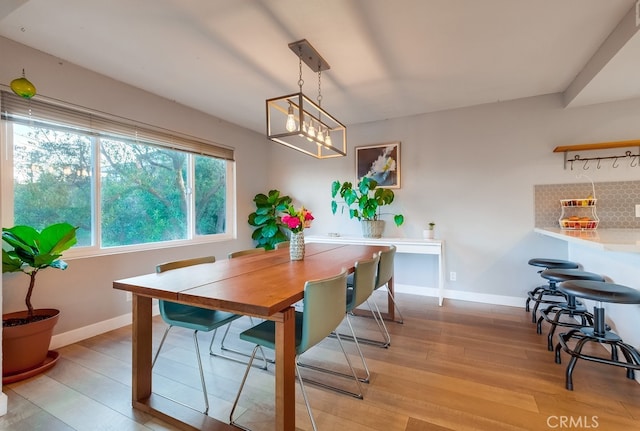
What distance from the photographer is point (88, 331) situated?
2523mm

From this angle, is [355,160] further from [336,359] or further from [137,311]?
[137,311]

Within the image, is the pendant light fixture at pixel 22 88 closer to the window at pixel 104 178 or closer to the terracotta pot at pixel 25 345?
the window at pixel 104 178

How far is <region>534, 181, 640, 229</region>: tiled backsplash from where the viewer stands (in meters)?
2.85

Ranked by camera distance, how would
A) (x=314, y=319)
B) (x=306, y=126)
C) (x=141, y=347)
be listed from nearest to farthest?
1. (x=314, y=319)
2. (x=141, y=347)
3. (x=306, y=126)

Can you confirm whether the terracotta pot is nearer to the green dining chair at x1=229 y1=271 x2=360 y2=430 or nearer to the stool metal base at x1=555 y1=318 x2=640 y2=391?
the green dining chair at x1=229 y1=271 x2=360 y2=430

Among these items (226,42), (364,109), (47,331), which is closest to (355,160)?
(364,109)

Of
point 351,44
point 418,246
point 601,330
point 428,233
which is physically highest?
point 351,44

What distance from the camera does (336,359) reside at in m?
2.16

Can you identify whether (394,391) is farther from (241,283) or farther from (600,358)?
(600,358)

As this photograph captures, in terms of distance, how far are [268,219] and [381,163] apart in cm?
186

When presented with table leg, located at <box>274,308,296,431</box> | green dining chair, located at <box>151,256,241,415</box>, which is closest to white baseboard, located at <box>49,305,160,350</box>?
green dining chair, located at <box>151,256,241,415</box>

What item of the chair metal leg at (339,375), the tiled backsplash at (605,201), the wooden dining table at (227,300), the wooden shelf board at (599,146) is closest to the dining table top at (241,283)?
the wooden dining table at (227,300)

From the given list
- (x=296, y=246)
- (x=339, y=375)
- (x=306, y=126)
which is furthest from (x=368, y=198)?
(x=339, y=375)

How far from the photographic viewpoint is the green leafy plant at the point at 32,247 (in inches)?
74.7
